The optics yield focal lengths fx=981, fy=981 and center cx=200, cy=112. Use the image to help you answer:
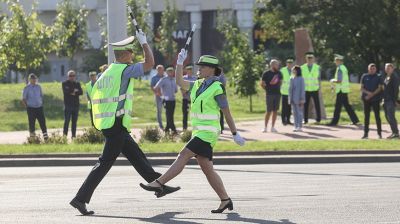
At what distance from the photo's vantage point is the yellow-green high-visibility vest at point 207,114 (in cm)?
1055

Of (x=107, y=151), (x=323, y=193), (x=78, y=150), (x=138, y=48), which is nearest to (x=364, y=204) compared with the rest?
(x=323, y=193)

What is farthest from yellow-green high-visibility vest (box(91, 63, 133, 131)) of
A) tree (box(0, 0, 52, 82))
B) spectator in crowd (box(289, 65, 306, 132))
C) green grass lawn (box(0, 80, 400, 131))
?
tree (box(0, 0, 52, 82))

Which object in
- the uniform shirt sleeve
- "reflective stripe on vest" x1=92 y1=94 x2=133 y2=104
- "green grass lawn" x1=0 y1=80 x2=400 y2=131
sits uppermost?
the uniform shirt sleeve

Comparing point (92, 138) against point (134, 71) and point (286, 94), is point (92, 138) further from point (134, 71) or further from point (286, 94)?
point (134, 71)

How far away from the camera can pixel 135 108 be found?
3725 centimetres

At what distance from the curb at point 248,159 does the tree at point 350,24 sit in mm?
24766

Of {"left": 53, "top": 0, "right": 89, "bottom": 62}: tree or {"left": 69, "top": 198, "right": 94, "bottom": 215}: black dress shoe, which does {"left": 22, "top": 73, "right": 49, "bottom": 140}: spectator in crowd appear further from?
{"left": 53, "top": 0, "right": 89, "bottom": 62}: tree

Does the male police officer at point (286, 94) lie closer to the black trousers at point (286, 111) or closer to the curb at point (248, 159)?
the black trousers at point (286, 111)

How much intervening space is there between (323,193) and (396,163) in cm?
561

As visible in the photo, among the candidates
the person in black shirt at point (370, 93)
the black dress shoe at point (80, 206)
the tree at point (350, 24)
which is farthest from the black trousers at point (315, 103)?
the black dress shoe at point (80, 206)

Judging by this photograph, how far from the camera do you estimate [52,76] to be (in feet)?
260

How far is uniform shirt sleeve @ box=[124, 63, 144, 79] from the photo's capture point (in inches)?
417

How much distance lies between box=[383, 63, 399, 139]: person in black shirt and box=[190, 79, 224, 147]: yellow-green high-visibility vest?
36.5 feet

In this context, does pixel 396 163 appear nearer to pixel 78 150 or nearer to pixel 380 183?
pixel 380 183
